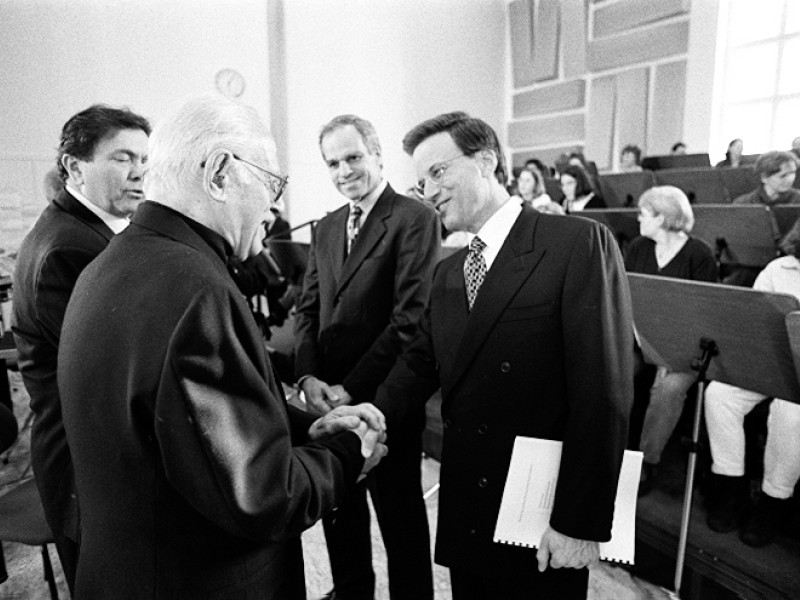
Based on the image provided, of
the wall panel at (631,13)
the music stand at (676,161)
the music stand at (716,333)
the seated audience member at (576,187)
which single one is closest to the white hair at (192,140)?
the music stand at (716,333)

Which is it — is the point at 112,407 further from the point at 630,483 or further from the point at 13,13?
the point at 13,13

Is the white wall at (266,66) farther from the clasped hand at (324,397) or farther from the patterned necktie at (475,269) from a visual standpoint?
the patterned necktie at (475,269)

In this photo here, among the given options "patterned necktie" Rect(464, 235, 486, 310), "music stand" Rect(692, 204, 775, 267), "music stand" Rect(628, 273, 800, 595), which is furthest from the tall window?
"patterned necktie" Rect(464, 235, 486, 310)

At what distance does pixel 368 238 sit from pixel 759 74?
25.1 feet

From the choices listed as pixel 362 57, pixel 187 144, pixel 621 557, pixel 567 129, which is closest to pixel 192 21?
pixel 362 57

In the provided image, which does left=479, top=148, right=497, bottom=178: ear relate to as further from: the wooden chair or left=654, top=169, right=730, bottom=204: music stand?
left=654, top=169, right=730, bottom=204: music stand

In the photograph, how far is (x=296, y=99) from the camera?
752cm

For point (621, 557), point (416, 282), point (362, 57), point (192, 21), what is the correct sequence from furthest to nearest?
point (362, 57)
point (192, 21)
point (416, 282)
point (621, 557)

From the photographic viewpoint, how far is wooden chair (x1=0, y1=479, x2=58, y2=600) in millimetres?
1572

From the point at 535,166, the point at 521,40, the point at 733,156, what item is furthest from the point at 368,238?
the point at 521,40

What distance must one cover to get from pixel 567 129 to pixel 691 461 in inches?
307

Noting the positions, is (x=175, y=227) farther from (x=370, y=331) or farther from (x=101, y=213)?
(x=370, y=331)

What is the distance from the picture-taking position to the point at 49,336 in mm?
1366

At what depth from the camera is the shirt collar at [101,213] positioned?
1.56 metres
